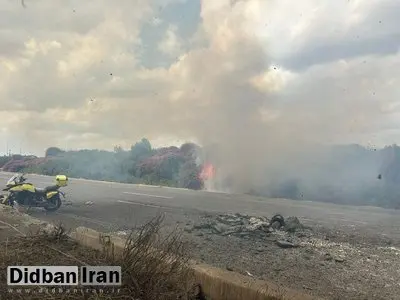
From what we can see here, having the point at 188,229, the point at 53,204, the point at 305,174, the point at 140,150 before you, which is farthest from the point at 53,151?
the point at 188,229

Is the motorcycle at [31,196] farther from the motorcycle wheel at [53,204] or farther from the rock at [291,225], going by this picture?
the rock at [291,225]

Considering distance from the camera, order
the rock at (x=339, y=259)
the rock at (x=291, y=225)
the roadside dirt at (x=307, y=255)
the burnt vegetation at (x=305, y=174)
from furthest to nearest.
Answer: the burnt vegetation at (x=305, y=174), the rock at (x=291, y=225), the rock at (x=339, y=259), the roadside dirt at (x=307, y=255)

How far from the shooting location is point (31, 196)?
45.5 feet

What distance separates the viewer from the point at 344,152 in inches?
1006

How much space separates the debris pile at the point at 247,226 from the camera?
10.2 meters

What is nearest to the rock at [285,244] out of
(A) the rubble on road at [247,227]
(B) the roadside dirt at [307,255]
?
(B) the roadside dirt at [307,255]

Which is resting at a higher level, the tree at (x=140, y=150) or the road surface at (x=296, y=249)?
the tree at (x=140, y=150)

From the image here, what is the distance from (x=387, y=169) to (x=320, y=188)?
12.6ft

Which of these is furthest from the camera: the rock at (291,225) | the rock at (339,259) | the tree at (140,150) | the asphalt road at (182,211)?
the tree at (140,150)

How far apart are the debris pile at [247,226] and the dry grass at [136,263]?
4.98 metres

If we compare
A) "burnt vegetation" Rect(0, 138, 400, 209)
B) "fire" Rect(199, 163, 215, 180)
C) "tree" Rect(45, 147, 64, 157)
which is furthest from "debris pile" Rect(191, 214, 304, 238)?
"tree" Rect(45, 147, 64, 157)

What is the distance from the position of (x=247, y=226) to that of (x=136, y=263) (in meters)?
6.42

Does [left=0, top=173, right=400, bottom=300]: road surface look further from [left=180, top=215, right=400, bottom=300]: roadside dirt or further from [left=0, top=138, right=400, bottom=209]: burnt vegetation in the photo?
[left=0, top=138, right=400, bottom=209]: burnt vegetation
